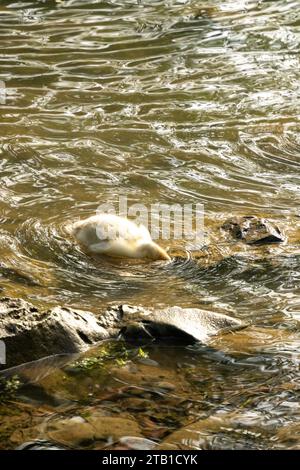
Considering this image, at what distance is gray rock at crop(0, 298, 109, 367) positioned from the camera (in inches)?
171

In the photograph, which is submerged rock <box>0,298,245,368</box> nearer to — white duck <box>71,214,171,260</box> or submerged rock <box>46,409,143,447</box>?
submerged rock <box>46,409,143,447</box>

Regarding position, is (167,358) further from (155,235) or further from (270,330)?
(155,235)

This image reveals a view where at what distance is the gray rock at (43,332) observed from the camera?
14.2ft

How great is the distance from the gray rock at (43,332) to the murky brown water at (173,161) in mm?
385

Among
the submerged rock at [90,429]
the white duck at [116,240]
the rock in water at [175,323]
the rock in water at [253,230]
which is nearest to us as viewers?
the submerged rock at [90,429]

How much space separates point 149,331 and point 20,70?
6.46 metres

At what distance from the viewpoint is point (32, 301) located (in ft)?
16.6

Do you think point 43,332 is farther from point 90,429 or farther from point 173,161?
point 173,161

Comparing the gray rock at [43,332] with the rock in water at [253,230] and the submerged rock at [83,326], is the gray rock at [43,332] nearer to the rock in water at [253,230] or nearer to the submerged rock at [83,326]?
the submerged rock at [83,326]

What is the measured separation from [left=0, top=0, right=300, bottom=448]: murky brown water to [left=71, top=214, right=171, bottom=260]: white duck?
3.4 inches

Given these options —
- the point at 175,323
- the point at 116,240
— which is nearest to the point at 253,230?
the point at 116,240

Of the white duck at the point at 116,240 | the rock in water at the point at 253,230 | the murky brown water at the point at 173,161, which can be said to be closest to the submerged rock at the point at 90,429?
the murky brown water at the point at 173,161

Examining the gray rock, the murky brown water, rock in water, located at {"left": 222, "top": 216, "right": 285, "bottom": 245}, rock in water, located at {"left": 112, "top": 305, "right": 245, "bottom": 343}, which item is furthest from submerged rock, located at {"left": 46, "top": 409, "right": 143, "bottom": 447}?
rock in water, located at {"left": 222, "top": 216, "right": 285, "bottom": 245}
